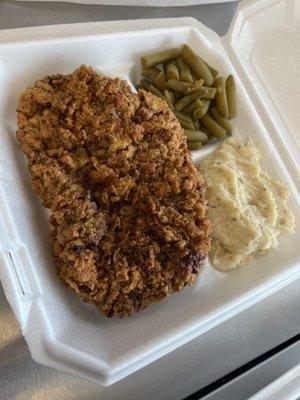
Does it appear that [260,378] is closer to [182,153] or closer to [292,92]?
[182,153]

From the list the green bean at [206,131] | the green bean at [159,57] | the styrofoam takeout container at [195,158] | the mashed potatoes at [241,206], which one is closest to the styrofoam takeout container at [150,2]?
the styrofoam takeout container at [195,158]

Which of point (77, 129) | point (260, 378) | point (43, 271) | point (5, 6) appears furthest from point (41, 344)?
point (5, 6)

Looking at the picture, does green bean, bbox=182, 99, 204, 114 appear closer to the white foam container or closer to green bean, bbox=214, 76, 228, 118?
green bean, bbox=214, 76, 228, 118

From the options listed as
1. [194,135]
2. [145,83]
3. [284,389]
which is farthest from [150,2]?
[284,389]

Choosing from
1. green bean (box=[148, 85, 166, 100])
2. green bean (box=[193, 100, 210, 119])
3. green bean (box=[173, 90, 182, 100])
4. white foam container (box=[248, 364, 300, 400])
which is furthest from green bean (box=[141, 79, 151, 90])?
white foam container (box=[248, 364, 300, 400])

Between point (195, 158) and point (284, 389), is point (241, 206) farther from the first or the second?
point (284, 389)

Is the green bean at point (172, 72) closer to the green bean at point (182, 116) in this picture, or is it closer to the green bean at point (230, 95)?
the green bean at point (182, 116)
